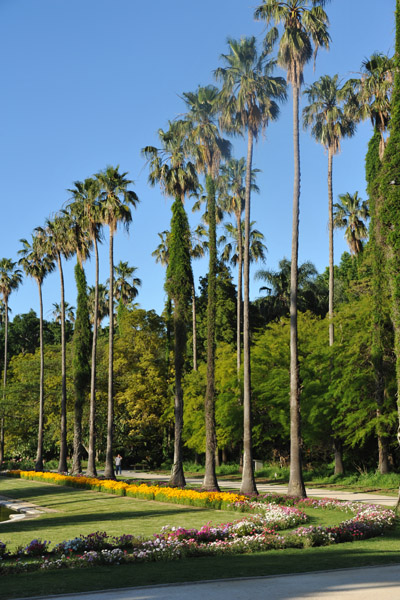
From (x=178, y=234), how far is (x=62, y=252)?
19.4m

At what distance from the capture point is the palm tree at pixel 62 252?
44094 mm

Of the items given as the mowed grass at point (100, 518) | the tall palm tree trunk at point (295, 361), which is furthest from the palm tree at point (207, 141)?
the mowed grass at point (100, 518)

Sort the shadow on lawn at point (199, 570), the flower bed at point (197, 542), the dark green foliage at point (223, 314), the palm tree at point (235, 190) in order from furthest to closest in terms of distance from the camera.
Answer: the dark green foliage at point (223, 314)
the palm tree at point (235, 190)
the flower bed at point (197, 542)
the shadow on lawn at point (199, 570)

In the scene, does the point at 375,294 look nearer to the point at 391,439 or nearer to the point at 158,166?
the point at 391,439

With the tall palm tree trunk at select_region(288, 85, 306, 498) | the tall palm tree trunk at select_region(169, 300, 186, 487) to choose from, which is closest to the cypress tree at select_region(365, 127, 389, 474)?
the tall palm tree trunk at select_region(288, 85, 306, 498)

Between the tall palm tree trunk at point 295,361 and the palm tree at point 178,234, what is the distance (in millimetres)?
7513

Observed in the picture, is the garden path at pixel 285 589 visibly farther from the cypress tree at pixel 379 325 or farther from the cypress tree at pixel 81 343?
the cypress tree at pixel 81 343

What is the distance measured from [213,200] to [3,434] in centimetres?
4042

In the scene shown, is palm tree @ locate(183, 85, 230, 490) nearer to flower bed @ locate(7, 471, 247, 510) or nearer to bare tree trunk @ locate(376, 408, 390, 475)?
flower bed @ locate(7, 471, 247, 510)

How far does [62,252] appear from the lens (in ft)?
157

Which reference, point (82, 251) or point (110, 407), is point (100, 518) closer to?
point (110, 407)

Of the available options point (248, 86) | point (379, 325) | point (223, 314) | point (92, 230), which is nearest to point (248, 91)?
point (248, 86)

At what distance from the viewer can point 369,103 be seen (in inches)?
1165

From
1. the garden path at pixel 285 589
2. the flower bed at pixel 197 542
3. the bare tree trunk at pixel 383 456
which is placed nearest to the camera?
the garden path at pixel 285 589
